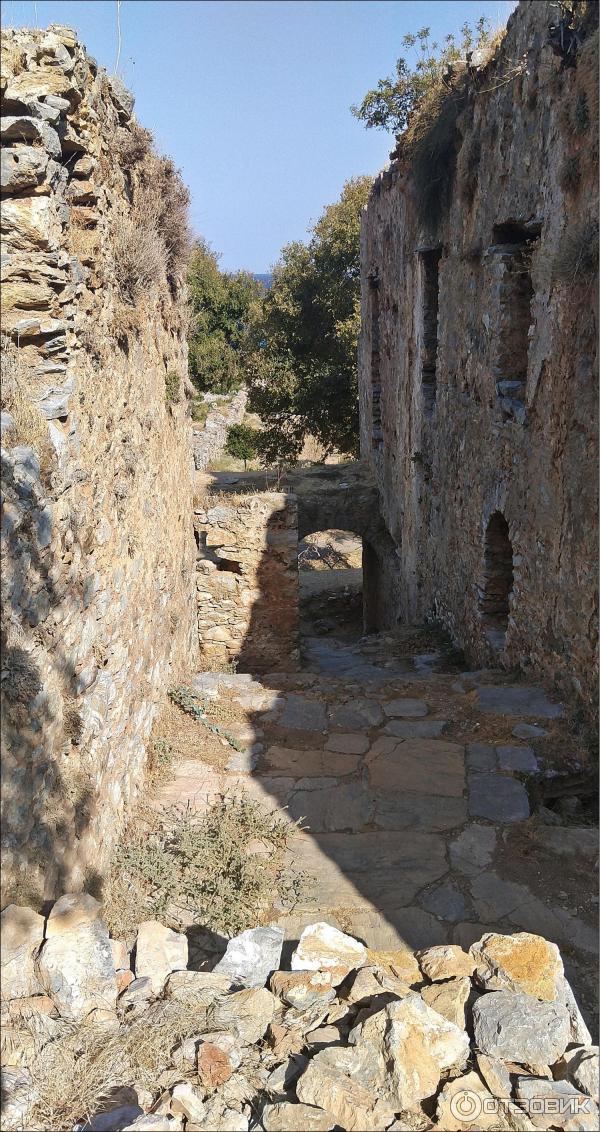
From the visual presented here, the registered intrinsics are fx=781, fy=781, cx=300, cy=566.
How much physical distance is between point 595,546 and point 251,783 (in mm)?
2879

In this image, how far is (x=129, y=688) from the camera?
4770 mm

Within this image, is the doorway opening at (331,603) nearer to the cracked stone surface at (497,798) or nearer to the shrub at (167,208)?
the shrub at (167,208)

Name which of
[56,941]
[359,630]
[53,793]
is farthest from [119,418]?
[359,630]

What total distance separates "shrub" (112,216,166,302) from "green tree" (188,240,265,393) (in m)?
20.2

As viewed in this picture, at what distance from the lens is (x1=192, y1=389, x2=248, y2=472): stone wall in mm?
19675

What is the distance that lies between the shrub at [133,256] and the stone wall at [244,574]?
11.4 feet

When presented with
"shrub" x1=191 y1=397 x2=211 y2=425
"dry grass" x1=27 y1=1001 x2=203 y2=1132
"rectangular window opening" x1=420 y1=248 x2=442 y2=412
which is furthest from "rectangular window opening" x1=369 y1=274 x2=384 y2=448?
"dry grass" x1=27 y1=1001 x2=203 y2=1132

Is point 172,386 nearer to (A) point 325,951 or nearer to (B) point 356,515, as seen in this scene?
(A) point 325,951

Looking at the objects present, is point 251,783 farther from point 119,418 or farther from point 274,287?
point 274,287

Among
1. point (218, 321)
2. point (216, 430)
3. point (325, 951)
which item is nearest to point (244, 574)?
point (325, 951)

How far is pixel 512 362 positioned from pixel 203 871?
17.8 feet

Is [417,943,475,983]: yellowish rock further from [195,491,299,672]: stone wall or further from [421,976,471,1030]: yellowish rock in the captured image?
[195,491,299,672]: stone wall

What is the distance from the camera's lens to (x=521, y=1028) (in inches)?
105

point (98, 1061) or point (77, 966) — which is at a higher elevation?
point (77, 966)
